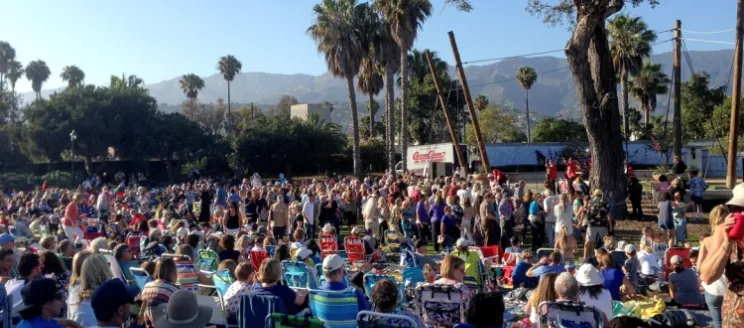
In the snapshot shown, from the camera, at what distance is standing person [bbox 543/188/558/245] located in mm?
15469

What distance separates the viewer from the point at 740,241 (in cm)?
392

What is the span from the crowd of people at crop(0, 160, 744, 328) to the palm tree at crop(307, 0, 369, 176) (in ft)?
47.8

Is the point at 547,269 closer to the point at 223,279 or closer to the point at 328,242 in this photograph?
the point at 223,279

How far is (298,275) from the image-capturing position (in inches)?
362

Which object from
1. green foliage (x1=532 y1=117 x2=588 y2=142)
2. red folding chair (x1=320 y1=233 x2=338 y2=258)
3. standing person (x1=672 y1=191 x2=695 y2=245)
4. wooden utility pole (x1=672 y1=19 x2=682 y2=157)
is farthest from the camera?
green foliage (x1=532 y1=117 x2=588 y2=142)

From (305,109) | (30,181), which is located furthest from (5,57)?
(30,181)

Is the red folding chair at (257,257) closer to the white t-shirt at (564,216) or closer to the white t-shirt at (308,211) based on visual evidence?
the white t-shirt at (564,216)

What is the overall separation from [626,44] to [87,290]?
34138 mm

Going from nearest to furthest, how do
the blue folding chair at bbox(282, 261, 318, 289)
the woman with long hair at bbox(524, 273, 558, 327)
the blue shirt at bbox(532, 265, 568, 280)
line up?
the woman with long hair at bbox(524, 273, 558, 327), the blue shirt at bbox(532, 265, 568, 280), the blue folding chair at bbox(282, 261, 318, 289)

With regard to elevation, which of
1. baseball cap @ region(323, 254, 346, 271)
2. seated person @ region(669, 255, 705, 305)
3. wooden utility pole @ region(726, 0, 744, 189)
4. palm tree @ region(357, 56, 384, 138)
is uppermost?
palm tree @ region(357, 56, 384, 138)

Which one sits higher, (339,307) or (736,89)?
(736,89)

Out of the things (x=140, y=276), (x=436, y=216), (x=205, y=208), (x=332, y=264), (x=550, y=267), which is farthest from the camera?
(x=205, y=208)

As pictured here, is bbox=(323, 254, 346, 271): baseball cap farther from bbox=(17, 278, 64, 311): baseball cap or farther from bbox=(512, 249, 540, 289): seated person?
bbox=(512, 249, 540, 289): seated person

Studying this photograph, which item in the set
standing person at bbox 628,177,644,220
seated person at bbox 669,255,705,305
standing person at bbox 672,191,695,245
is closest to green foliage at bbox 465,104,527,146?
standing person at bbox 628,177,644,220
